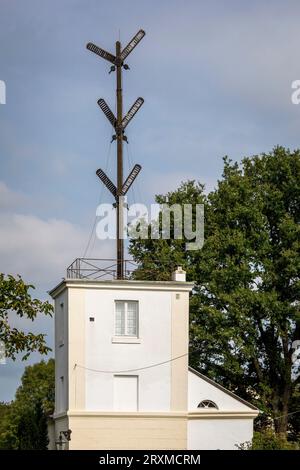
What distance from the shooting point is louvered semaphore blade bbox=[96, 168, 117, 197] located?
63.7 meters

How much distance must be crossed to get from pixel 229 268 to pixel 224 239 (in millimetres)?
1902

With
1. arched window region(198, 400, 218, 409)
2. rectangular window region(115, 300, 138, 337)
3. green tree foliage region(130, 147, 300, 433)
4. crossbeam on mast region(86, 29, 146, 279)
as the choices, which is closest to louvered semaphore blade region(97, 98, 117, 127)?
crossbeam on mast region(86, 29, 146, 279)

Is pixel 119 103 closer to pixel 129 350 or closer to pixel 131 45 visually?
pixel 131 45

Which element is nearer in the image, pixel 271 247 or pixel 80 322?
pixel 80 322

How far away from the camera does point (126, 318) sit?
57.8 m

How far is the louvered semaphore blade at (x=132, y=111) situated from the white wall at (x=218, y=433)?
16312 mm

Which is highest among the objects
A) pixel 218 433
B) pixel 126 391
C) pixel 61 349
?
pixel 61 349

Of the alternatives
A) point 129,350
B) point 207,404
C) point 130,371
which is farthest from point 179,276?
point 207,404

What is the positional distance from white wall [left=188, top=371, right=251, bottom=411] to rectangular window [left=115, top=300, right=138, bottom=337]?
3698mm

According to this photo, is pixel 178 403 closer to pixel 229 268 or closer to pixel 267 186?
pixel 229 268

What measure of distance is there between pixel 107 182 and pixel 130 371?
11.1m

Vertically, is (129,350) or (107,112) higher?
(107,112)
